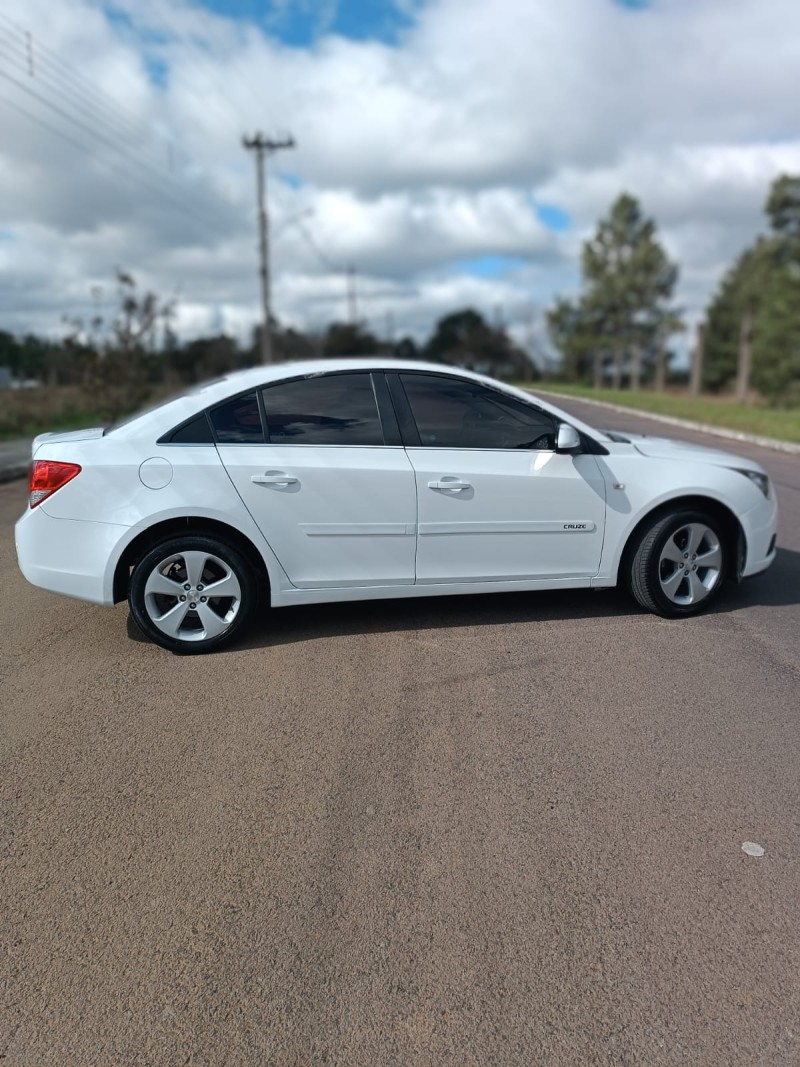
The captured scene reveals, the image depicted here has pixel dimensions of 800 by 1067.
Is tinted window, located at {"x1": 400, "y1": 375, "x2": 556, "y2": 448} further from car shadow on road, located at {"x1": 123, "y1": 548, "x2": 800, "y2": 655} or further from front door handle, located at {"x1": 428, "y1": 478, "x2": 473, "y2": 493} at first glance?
car shadow on road, located at {"x1": 123, "y1": 548, "x2": 800, "y2": 655}

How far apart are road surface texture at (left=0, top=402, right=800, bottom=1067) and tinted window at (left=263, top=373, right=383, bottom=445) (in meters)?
1.19

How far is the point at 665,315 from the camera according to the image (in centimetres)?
4716

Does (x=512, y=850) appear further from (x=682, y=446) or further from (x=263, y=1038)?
(x=682, y=446)

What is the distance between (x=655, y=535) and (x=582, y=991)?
3.38 meters

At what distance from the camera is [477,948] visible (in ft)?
8.29

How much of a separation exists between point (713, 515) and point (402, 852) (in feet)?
11.3

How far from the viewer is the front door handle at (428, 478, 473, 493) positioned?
4.94 m

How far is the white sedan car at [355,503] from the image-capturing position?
4.73m

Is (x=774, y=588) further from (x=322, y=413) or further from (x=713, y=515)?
(x=322, y=413)

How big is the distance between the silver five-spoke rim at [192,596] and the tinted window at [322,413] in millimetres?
819

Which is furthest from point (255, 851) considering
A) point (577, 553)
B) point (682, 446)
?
point (682, 446)

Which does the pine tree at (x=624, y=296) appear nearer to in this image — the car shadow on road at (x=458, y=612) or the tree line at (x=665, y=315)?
the tree line at (x=665, y=315)

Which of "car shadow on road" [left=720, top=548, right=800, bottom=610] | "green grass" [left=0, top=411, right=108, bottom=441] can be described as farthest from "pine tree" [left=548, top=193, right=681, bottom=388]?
"car shadow on road" [left=720, top=548, right=800, bottom=610]

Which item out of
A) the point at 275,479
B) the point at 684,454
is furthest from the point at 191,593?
the point at 684,454
